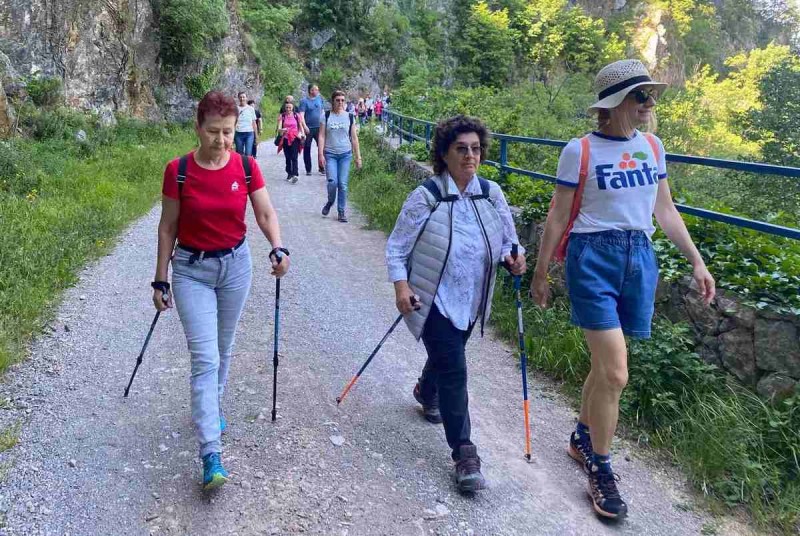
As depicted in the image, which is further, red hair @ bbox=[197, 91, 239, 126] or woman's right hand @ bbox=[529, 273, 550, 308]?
woman's right hand @ bbox=[529, 273, 550, 308]

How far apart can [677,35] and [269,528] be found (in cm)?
6272

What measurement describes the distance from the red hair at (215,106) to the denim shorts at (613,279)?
1838mm

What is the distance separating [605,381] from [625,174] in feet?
3.24

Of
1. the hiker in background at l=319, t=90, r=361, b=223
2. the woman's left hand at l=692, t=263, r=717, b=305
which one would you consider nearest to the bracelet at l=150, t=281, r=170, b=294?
the woman's left hand at l=692, t=263, r=717, b=305

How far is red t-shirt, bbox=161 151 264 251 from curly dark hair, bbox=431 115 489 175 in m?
1.03

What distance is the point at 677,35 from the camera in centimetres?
5578

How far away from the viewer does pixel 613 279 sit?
9.76 ft

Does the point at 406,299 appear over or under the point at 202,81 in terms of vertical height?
under

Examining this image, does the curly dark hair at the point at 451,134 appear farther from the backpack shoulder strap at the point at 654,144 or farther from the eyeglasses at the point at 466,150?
the backpack shoulder strap at the point at 654,144

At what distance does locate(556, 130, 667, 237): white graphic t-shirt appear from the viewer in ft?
9.54

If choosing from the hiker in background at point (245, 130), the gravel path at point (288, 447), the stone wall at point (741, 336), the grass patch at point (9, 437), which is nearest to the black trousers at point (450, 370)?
the gravel path at point (288, 447)

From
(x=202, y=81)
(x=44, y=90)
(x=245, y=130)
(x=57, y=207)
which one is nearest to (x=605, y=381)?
(x=57, y=207)

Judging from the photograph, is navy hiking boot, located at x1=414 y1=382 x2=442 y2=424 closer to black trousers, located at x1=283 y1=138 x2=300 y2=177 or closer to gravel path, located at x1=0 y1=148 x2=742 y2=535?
gravel path, located at x1=0 y1=148 x2=742 y2=535

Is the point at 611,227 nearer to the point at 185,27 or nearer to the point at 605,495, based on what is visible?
the point at 605,495
